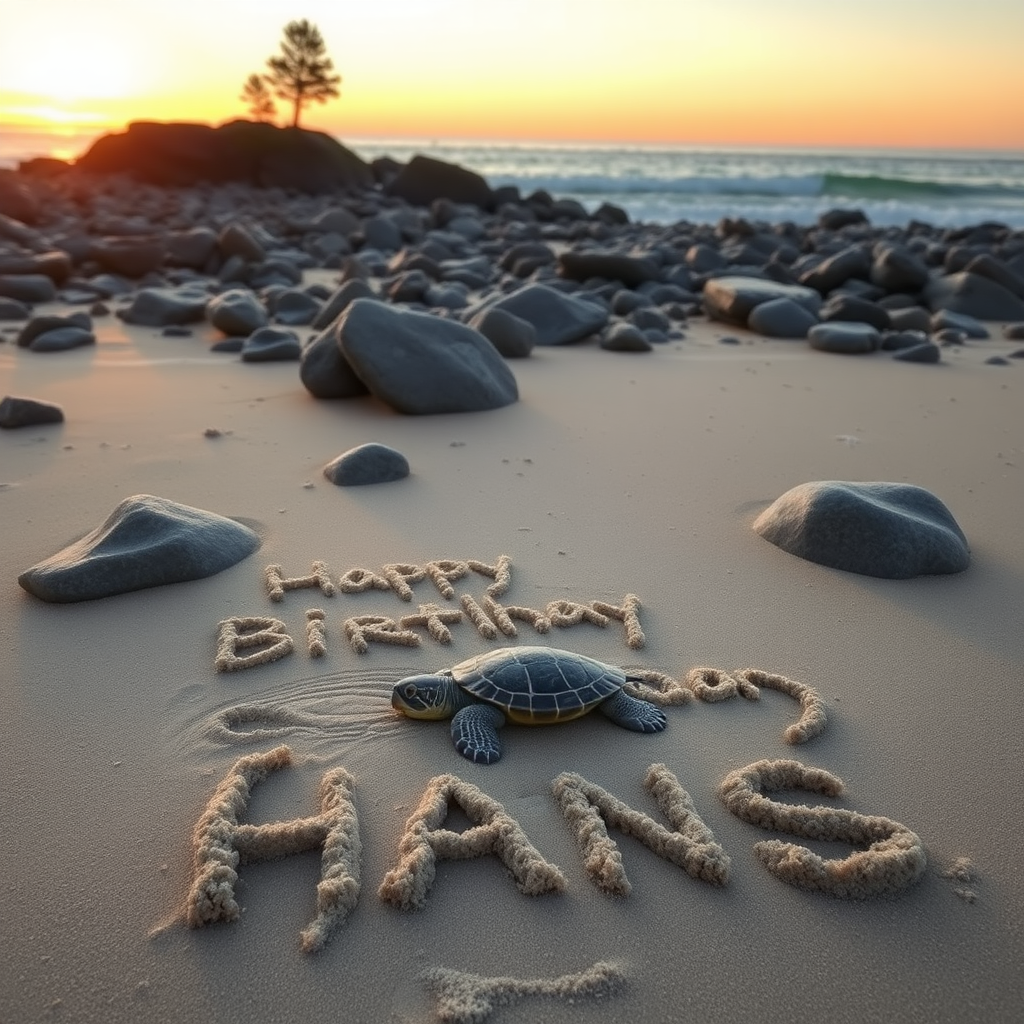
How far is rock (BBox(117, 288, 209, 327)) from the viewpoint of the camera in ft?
27.2

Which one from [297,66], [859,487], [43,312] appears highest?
[297,66]

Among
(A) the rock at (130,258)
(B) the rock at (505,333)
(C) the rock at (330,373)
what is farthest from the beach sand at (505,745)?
(A) the rock at (130,258)

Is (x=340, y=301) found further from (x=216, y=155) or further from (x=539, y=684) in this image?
(x=216, y=155)

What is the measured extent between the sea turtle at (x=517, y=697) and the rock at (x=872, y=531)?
4.31 feet

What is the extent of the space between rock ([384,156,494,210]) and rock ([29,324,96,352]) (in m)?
17.3

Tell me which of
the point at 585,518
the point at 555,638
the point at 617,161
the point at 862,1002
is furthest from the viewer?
the point at 617,161

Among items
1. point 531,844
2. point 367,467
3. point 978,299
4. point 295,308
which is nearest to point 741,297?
point 978,299

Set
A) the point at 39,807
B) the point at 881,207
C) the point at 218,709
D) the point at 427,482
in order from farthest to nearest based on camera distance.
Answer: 1. the point at 881,207
2. the point at 427,482
3. the point at 218,709
4. the point at 39,807

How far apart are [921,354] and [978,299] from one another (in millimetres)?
3087

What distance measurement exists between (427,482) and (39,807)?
2415mm

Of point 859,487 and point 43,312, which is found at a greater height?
point 859,487

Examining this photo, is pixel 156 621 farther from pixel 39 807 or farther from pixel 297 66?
pixel 297 66

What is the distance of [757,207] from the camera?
28.0 meters

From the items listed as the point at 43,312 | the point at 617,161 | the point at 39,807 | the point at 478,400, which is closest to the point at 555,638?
the point at 39,807
